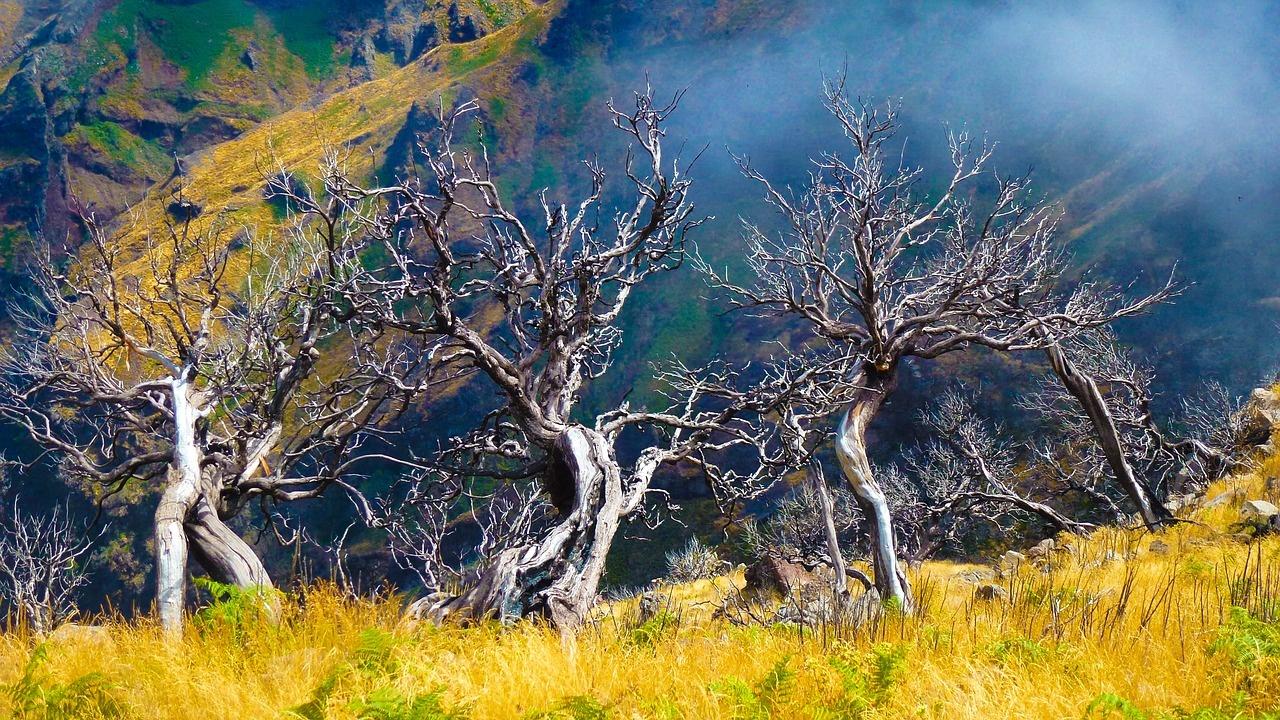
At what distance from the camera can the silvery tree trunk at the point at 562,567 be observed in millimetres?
4891

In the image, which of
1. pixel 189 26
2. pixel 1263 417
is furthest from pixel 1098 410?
pixel 189 26

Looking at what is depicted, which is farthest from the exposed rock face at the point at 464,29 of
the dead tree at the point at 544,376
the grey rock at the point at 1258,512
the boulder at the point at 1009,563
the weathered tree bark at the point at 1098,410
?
the grey rock at the point at 1258,512

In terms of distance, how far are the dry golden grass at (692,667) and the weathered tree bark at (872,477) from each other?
1463 mm

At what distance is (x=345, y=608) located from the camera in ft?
15.2

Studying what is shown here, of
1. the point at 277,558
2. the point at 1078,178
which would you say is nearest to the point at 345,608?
the point at 277,558

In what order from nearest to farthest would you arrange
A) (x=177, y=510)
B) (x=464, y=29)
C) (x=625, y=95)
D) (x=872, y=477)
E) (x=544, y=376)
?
(x=177, y=510) < (x=872, y=477) < (x=544, y=376) < (x=625, y=95) < (x=464, y=29)

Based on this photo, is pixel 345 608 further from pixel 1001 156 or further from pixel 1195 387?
pixel 1001 156

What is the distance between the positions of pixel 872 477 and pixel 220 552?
5.81 metres

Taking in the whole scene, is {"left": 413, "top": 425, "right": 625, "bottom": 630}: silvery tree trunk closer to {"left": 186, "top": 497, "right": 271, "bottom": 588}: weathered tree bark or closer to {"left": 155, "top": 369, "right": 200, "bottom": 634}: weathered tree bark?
{"left": 155, "top": 369, "right": 200, "bottom": 634}: weathered tree bark

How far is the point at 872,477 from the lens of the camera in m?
6.82

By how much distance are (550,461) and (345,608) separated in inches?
102

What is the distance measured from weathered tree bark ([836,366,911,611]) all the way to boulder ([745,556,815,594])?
4.48 m

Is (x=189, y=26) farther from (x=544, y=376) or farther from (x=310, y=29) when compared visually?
(x=544, y=376)

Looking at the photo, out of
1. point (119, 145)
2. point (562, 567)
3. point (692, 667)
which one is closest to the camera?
point (692, 667)
